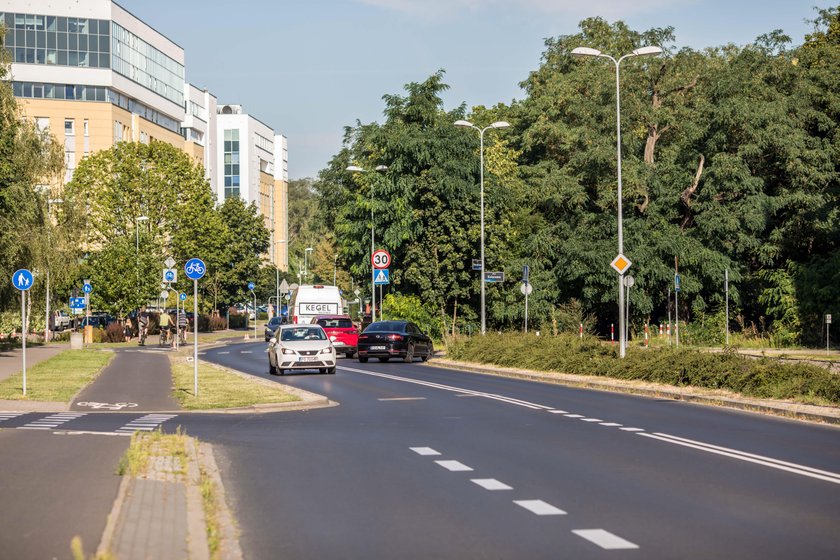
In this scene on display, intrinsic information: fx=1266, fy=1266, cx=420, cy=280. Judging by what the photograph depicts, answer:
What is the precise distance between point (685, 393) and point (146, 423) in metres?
11.5

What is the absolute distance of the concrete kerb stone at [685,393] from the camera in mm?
20844

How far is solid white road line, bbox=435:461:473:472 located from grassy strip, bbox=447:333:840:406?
10.8 metres

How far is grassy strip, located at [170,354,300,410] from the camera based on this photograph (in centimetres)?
2391

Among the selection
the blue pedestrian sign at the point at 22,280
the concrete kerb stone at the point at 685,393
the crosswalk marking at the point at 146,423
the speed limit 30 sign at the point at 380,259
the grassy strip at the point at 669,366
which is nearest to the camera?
the crosswalk marking at the point at 146,423

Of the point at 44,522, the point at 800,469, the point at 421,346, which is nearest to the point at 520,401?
the point at 800,469

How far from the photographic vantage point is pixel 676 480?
12.5m

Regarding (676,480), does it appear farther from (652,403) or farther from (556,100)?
(556,100)

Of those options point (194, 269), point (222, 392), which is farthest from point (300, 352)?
point (222, 392)

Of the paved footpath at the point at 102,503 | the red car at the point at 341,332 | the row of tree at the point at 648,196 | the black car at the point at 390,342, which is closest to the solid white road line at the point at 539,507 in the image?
the paved footpath at the point at 102,503

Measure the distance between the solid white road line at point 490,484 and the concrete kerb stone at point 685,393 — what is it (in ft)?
30.3

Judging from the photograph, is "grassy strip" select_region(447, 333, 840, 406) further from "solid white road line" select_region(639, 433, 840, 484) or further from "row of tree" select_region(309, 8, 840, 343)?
"row of tree" select_region(309, 8, 840, 343)

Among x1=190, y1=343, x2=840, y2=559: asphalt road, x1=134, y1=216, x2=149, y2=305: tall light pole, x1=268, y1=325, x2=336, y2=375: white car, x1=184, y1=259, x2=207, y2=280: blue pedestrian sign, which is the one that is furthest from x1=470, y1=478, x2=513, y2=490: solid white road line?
x1=134, y1=216, x2=149, y2=305: tall light pole

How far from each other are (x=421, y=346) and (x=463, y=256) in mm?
13951

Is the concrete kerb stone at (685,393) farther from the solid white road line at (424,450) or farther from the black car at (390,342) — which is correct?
the solid white road line at (424,450)
